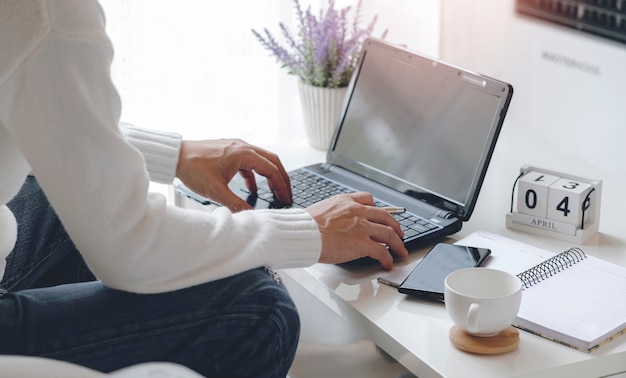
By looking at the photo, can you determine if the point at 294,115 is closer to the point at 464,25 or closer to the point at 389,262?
the point at 464,25

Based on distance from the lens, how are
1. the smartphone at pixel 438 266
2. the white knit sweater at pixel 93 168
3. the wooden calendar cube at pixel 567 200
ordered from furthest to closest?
the wooden calendar cube at pixel 567 200
the smartphone at pixel 438 266
the white knit sweater at pixel 93 168

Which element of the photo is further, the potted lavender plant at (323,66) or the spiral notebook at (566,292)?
the potted lavender plant at (323,66)

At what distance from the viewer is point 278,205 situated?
1.46 metres

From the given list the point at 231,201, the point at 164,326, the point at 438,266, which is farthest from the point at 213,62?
the point at 164,326

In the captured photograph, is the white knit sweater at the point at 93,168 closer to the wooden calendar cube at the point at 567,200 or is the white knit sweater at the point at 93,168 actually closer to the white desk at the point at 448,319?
the white desk at the point at 448,319

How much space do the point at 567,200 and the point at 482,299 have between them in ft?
1.35

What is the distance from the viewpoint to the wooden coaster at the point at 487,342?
40.9 inches

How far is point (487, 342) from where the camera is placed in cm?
105


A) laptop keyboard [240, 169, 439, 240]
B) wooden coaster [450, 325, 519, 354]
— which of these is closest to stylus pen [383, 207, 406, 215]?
laptop keyboard [240, 169, 439, 240]

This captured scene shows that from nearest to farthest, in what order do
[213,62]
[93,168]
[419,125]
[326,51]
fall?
[93,168]
[419,125]
[326,51]
[213,62]

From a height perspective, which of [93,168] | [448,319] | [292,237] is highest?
[93,168]

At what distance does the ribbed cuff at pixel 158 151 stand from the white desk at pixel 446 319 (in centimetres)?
25

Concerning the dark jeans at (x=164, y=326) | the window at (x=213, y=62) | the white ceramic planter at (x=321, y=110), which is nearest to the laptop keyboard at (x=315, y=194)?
the white ceramic planter at (x=321, y=110)

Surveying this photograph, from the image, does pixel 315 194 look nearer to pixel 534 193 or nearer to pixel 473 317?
pixel 534 193
